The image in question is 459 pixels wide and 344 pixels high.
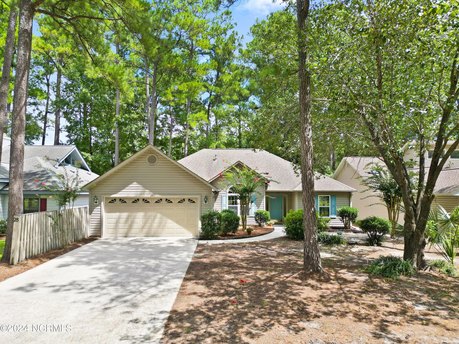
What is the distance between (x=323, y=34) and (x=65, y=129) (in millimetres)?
30491

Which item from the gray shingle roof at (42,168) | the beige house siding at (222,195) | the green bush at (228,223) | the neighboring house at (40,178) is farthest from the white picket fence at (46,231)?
the beige house siding at (222,195)

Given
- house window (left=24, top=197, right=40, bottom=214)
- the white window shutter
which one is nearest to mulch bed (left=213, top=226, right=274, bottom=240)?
the white window shutter

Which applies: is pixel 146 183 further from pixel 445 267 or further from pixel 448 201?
pixel 448 201

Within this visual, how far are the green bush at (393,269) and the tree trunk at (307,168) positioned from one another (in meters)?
1.79

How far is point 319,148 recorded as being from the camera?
37.1 ft

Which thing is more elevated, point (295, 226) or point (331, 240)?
point (295, 226)

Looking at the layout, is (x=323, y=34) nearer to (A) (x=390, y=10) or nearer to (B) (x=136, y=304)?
(A) (x=390, y=10)

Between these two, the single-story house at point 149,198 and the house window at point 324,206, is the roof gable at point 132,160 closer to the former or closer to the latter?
the single-story house at point 149,198

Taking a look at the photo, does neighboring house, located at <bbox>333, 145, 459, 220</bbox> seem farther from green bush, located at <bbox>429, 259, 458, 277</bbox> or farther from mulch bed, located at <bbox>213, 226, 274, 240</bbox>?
mulch bed, located at <bbox>213, 226, 274, 240</bbox>

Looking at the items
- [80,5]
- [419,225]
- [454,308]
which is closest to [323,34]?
[419,225]

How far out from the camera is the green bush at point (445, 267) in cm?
820

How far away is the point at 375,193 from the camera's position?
66.6ft

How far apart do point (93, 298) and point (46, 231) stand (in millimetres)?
5970

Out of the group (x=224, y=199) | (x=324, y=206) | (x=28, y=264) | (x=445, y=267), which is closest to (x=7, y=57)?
(x=28, y=264)
